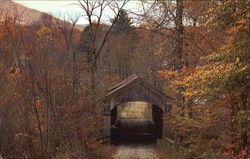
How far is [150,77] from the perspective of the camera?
2927 cm

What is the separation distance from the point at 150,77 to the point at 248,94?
2139 centimetres

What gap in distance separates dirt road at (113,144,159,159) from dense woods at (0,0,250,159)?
751 millimetres

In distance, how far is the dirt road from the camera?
12.3 metres

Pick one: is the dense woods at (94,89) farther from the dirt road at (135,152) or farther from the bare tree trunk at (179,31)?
the dirt road at (135,152)

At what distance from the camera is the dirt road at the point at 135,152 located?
40.4 feet

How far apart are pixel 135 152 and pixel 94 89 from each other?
4.60 m

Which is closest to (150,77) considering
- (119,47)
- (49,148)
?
(119,47)

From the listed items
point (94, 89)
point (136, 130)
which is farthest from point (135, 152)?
point (136, 130)

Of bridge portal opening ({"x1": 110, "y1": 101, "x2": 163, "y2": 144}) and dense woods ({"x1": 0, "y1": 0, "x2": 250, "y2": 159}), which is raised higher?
dense woods ({"x1": 0, "y1": 0, "x2": 250, "y2": 159})

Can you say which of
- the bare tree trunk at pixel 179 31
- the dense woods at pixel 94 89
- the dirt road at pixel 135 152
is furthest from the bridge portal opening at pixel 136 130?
the bare tree trunk at pixel 179 31

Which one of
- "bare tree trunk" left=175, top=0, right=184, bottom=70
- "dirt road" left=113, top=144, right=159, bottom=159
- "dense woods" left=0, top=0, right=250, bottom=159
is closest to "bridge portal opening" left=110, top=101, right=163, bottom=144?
"dirt road" left=113, top=144, right=159, bottom=159

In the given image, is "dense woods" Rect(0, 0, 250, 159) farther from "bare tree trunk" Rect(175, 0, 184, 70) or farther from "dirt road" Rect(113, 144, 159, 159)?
"dirt road" Rect(113, 144, 159, 159)

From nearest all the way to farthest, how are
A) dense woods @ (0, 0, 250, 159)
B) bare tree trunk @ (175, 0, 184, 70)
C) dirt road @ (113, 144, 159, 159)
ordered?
dense woods @ (0, 0, 250, 159)
dirt road @ (113, 144, 159, 159)
bare tree trunk @ (175, 0, 184, 70)

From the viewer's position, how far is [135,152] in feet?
43.6
